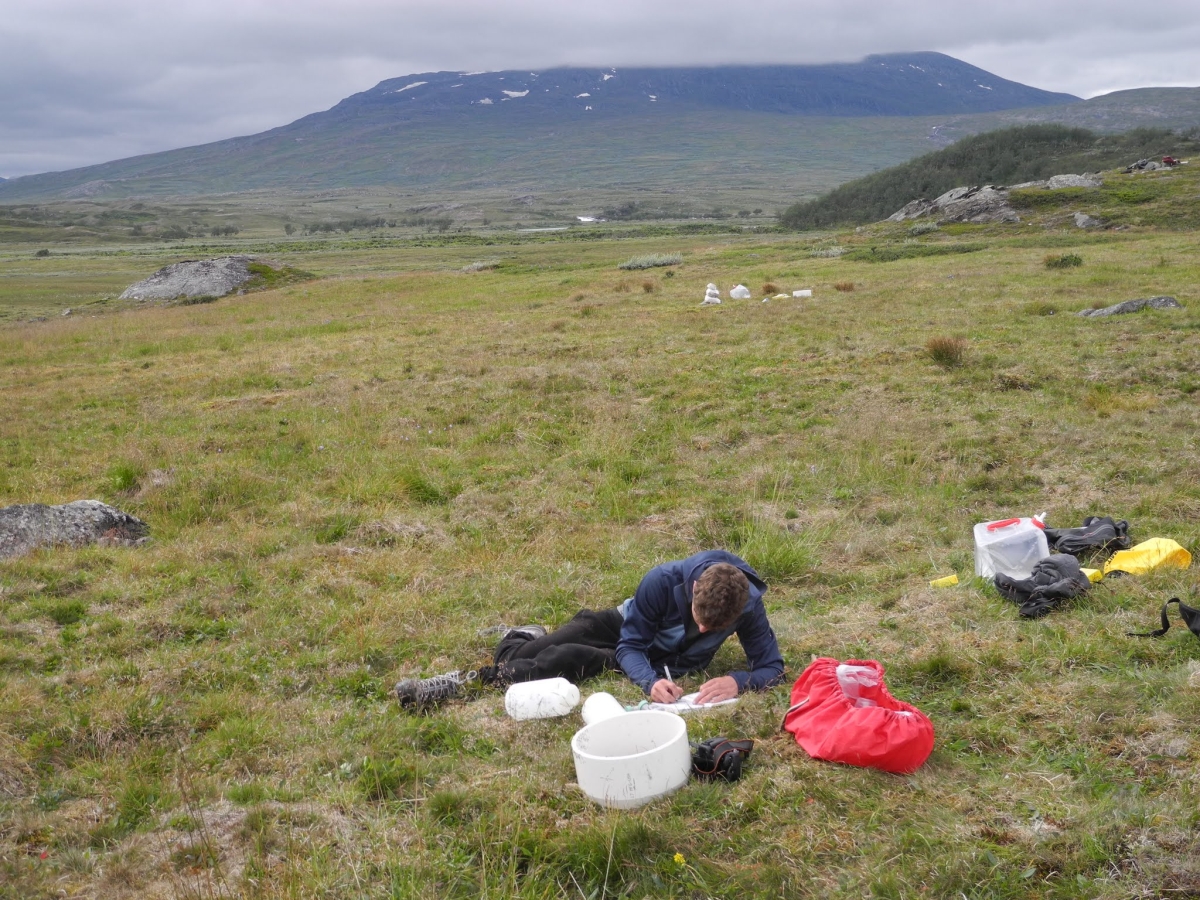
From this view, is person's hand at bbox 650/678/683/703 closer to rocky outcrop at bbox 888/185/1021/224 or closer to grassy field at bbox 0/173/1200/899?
grassy field at bbox 0/173/1200/899

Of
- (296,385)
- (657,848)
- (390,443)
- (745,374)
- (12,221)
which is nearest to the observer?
(657,848)

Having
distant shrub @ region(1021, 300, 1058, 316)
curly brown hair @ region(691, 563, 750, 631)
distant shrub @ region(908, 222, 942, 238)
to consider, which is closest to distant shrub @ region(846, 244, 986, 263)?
distant shrub @ region(908, 222, 942, 238)

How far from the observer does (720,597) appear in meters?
4.65

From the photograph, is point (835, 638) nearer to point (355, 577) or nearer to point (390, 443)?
point (355, 577)

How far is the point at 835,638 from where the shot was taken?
565 cm

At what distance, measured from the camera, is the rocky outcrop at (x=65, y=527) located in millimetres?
7828

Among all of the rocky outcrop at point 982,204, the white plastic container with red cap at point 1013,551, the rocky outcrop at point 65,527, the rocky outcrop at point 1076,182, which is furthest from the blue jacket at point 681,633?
the rocky outcrop at point 1076,182

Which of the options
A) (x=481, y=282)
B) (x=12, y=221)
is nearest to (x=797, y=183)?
(x=12, y=221)

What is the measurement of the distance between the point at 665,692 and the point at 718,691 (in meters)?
0.30

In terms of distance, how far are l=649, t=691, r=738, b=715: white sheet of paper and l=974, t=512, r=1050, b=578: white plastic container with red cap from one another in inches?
106

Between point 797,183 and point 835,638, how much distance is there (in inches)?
7662

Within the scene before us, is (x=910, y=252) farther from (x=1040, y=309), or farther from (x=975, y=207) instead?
(x=1040, y=309)

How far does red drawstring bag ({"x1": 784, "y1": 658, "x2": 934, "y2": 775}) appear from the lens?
3949 mm

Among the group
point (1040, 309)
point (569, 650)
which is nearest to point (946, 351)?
point (1040, 309)
